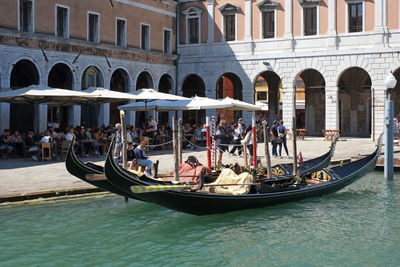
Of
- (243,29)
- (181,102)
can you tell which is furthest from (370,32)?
(181,102)

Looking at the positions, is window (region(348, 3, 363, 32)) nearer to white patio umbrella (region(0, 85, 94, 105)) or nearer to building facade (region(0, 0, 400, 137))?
building facade (region(0, 0, 400, 137))

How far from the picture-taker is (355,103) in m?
32.5

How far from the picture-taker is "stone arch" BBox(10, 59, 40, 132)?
2209 centimetres

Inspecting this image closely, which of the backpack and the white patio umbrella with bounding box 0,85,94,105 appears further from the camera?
the backpack

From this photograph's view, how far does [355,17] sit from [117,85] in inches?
435

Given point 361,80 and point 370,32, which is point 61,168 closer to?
point 370,32

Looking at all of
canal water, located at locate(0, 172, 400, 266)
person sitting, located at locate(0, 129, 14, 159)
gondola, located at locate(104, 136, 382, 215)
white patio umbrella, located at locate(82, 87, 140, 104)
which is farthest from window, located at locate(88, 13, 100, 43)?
gondola, located at locate(104, 136, 382, 215)

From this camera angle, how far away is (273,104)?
106 ft

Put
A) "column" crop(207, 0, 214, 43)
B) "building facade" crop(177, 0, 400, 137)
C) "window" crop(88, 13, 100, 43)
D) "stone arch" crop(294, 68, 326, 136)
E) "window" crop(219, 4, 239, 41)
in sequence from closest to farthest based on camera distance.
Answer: "window" crop(88, 13, 100, 43) < "building facade" crop(177, 0, 400, 137) < "window" crop(219, 4, 239, 41) < "column" crop(207, 0, 214, 43) < "stone arch" crop(294, 68, 326, 136)

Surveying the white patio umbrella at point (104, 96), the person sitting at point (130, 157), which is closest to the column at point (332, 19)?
the white patio umbrella at point (104, 96)

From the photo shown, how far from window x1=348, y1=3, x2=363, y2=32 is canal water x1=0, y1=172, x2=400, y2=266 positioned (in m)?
15.7

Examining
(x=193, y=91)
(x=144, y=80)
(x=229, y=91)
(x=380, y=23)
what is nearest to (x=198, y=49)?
(x=193, y=91)

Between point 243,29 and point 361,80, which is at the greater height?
point 243,29

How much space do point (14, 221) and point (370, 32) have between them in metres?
20.0
